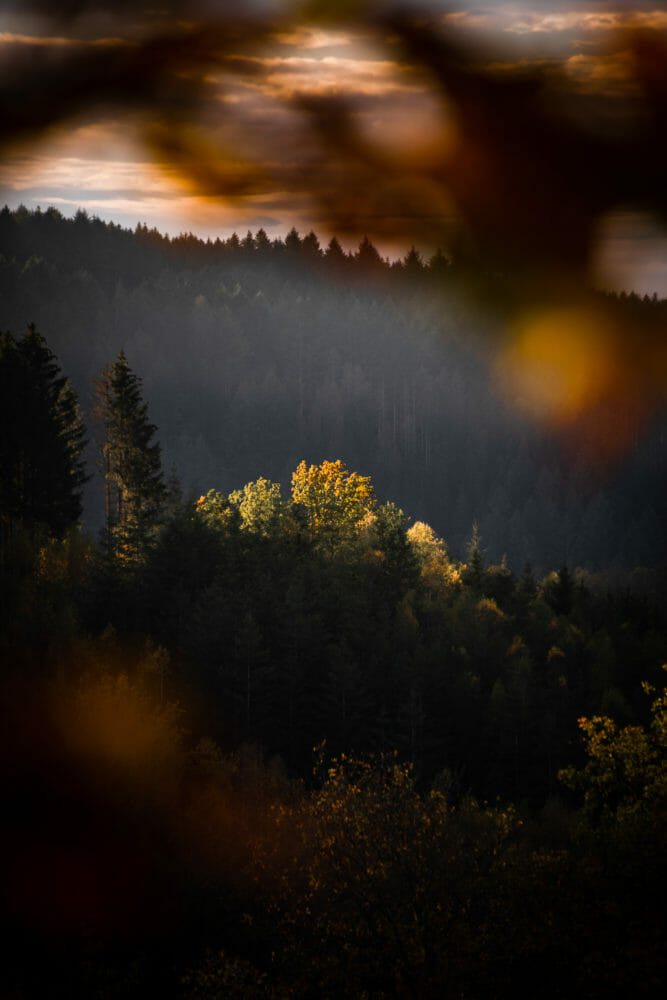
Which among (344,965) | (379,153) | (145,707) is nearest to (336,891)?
(344,965)

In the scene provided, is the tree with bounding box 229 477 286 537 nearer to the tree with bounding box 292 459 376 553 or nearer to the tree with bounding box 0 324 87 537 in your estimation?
the tree with bounding box 292 459 376 553

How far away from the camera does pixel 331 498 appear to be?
67125 millimetres

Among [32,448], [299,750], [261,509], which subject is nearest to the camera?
[299,750]

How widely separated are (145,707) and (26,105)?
20.9m

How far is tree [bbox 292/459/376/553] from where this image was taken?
6512 centimetres

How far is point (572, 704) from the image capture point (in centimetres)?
5894

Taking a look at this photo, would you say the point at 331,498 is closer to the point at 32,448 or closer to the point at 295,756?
the point at 32,448

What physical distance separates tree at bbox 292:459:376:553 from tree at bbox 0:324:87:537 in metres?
16.5

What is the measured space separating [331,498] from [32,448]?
22178 millimetres

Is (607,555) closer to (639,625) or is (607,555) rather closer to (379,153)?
(639,625)

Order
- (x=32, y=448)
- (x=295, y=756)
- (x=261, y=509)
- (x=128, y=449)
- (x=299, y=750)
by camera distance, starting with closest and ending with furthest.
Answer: (x=295, y=756) < (x=299, y=750) < (x=32, y=448) < (x=261, y=509) < (x=128, y=449)

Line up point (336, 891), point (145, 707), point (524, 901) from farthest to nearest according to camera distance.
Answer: point (145, 707) → point (336, 891) → point (524, 901)

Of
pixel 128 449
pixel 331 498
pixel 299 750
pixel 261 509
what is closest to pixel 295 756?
pixel 299 750

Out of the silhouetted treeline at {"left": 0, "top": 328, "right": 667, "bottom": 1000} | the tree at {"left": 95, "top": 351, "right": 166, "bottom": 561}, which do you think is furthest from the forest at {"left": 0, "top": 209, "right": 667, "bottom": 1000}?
the tree at {"left": 95, "top": 351, "right": 166, "bottom": 561}
